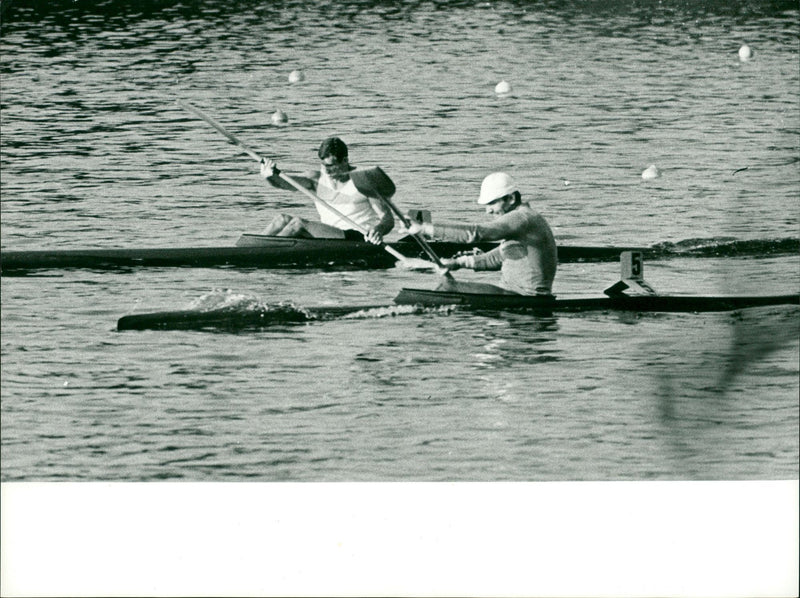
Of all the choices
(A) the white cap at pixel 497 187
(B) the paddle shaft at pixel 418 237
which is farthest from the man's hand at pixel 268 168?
(A) the white cap at pixel 497 187

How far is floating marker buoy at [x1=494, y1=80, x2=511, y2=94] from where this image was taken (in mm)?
7227

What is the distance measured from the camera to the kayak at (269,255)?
23.6ft

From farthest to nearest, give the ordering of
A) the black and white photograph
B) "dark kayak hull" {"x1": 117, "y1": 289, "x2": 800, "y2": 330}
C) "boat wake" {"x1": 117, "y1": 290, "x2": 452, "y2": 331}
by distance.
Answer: "dark kayak hull" {"x1": 117, "y1": 289, "x2": 800, "y2": 330}, "boat wake" {"x1": 117, "y1": 290, "x2": 452, "y2": 331}, the black and white photograph

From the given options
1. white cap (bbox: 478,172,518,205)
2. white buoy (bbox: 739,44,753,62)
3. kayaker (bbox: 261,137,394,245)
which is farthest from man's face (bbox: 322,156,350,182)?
white buoy (bbox: 739,44,753,62)

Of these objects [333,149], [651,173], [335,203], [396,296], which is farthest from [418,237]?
[651,173]

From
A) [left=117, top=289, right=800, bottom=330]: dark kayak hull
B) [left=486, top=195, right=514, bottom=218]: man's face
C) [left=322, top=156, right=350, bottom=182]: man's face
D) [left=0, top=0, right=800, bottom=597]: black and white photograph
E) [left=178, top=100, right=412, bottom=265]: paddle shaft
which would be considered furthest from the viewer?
[left=322, top=156, right=350, bottom=182]: man's face

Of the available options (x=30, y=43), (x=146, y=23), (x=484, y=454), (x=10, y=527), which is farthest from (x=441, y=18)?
(x=10, y=527)

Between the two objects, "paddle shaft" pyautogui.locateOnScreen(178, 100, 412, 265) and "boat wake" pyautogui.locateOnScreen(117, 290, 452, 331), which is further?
"paddle shaft" pyautogui.locateOnScreen(178, 100, 412, 265)

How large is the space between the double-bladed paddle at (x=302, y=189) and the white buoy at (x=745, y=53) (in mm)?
1479

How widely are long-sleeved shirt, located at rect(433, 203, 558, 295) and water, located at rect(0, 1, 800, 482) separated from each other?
7.5 inches

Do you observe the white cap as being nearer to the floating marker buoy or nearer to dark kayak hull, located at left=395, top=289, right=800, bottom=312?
dark kayak hull, located at left=395, top=289, right=800, bottom=312

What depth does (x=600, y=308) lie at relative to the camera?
682 centimetres

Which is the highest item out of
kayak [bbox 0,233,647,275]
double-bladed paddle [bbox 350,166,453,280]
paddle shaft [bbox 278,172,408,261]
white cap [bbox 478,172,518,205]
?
white cap [bbox 478,172,518,205]

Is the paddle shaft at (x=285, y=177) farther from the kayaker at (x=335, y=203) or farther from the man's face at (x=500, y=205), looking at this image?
the man's face at (x=500, y=205)
